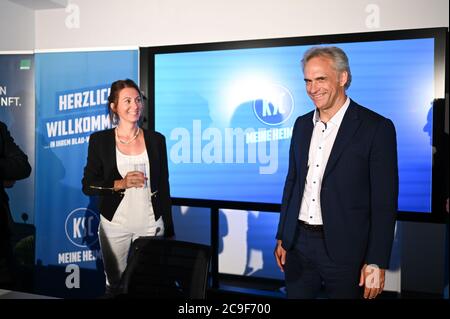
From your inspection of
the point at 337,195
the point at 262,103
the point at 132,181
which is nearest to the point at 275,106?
the point at 262,103

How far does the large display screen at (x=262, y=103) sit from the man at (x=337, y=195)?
0.97 metres

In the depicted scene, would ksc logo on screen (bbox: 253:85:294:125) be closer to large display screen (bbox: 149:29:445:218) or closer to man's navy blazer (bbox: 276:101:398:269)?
large display screen (bbox: 149:29:445:218)

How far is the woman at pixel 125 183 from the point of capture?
10.1ft

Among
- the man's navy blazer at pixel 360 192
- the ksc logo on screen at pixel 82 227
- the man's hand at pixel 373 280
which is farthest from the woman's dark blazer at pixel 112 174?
the man's hand at pixel 373 280

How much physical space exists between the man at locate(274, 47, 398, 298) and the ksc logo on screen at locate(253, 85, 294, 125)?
1.00 meters

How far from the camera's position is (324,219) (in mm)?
2217

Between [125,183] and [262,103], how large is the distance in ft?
4.03

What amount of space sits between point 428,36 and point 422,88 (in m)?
0.34

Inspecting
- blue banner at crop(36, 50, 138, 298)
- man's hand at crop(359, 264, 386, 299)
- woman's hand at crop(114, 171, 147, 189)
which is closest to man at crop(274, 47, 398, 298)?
Result: man's hand at crop(359, 264, 386, 299)

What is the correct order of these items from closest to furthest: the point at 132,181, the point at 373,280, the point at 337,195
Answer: the point at 373,280 < the point at 337,195 < the point at 132,181

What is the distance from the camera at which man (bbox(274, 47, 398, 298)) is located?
2.09m

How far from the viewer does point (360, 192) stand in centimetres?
218

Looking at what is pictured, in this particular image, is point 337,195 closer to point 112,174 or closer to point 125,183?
point 125,183
